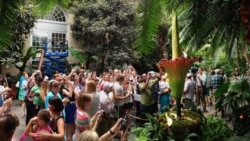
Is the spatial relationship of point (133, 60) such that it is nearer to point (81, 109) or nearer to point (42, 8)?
point (81, 109)

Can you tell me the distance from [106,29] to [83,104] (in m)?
13.4

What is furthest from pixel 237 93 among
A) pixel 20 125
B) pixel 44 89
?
pixel 20 125

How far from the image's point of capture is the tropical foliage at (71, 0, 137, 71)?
1805 centimetres

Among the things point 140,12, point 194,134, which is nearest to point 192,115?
point 194,134

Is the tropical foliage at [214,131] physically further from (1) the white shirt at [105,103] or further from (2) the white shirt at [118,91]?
(2) the white shirt at [118,91]

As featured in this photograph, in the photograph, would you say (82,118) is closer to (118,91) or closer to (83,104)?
(83,104)

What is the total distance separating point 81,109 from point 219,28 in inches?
130

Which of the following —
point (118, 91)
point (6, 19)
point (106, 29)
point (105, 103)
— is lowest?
point (105, 103)

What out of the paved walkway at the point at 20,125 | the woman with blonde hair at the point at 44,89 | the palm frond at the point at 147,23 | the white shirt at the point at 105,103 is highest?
the palm frond at the point at 147,23

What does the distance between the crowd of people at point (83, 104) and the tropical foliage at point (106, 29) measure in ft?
20.5

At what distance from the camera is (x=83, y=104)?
483 centimetres

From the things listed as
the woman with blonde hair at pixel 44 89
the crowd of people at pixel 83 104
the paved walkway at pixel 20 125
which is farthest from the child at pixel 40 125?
the paved walkway at pixel 20 125

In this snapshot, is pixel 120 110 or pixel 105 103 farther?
pixel 120 110

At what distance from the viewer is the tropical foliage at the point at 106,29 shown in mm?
18047
